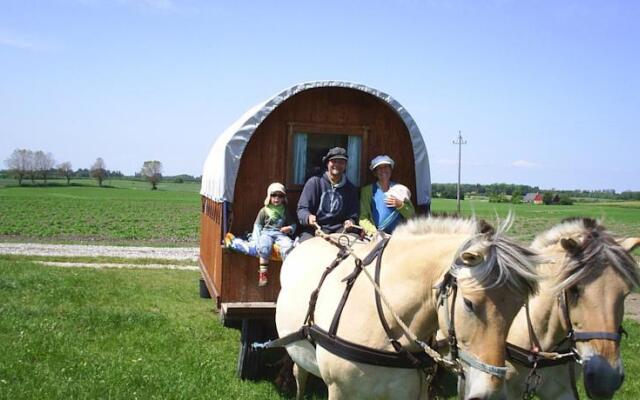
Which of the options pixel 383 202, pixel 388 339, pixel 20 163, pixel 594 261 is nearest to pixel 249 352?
pixel 383 202

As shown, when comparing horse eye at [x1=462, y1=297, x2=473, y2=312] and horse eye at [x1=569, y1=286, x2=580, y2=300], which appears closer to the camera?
horse eye at [x1=462, y1=297, x2=473, y2=312]

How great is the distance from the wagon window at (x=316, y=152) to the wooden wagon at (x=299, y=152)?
1 cm

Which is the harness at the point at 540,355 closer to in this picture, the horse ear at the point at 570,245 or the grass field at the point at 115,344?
the horse ear at the point at 570,245

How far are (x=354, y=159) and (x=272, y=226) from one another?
139 cm

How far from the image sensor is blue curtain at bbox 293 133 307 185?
717cm

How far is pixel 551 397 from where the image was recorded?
4.62 metres

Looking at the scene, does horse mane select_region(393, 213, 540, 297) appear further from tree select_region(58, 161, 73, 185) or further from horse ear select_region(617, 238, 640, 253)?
tree select_region(58, 161, 73, 185)

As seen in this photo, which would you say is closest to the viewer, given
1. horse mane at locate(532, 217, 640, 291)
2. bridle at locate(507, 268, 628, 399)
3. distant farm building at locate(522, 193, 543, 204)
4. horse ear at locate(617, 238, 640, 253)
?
horse mane at locate(532, 217, 640, 291)

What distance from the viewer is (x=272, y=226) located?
6.54 m

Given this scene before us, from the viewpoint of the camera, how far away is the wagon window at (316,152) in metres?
7.18

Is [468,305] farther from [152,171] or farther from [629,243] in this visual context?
[152,171]

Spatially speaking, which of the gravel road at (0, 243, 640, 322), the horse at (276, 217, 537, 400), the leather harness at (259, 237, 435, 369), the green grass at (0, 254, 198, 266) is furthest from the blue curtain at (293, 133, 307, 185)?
the green grass at (0, 254, 198, 266)

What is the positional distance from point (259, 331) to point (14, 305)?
210 inches

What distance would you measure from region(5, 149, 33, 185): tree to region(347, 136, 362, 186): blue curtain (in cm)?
10139
